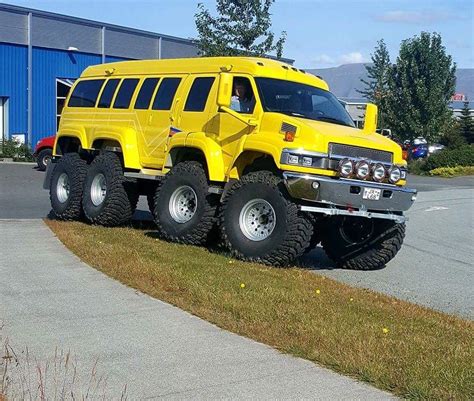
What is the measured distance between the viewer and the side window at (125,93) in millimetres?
12312

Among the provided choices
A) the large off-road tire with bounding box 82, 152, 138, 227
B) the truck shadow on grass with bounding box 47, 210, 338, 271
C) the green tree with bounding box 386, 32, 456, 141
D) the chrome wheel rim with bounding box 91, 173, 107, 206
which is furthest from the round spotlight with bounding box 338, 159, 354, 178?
the green tree with bounding box 386, 32, 456, 141

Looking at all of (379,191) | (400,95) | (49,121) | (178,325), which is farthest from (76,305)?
(400,95)

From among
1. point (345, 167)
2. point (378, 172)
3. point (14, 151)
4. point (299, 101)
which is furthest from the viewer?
point (14, 151)

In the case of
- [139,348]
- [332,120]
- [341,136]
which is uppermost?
[332,120]

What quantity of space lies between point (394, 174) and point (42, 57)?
26.3 meters

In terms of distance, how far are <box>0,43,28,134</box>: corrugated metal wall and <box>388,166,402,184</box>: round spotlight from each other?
82.1 ft

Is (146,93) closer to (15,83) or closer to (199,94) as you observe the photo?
(199,94)

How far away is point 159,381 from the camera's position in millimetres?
5156

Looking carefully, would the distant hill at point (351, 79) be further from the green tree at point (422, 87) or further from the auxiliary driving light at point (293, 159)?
the auxiliary driving light at point (293, 159)

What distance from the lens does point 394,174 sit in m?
9.85

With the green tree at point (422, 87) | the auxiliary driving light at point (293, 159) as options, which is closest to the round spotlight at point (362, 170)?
the auxiliary driving light at point (293, 159)

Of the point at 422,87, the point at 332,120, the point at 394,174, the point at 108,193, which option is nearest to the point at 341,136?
the point at 394,174

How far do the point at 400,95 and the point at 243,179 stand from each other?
30694 millimetres

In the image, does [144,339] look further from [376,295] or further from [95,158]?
[95,158]
